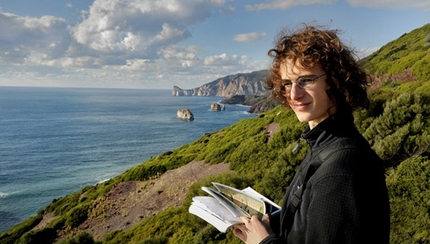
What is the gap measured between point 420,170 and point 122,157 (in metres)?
69.9

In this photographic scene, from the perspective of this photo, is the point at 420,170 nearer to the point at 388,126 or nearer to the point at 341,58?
the point at 388,126

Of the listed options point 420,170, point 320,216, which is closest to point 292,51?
point 320,216

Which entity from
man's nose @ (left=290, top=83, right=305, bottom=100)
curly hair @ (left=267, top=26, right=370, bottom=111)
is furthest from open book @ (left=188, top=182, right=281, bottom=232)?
curly hair @ (left=267, top=26, right=370, bottom=111)

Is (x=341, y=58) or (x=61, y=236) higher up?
(x=341, y=58)

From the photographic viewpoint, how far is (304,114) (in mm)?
2352

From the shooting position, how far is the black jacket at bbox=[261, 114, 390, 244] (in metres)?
1.78

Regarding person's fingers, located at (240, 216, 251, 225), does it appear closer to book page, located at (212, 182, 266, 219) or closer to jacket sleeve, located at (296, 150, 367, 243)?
book page, located at (212, 182, 266, 219)

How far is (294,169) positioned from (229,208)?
1239 centimetres

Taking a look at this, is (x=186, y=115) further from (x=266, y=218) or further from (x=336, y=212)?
(x=336, y=212)

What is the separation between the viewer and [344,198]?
1.78 metres

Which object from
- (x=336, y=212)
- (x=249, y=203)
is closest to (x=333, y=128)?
(x=336, y=212)

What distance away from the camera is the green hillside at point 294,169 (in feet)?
22.4

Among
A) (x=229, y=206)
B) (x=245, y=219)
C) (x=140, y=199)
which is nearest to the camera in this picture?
(x=245, y=219)

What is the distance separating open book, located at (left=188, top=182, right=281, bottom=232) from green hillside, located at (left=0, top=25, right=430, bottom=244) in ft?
6.45
